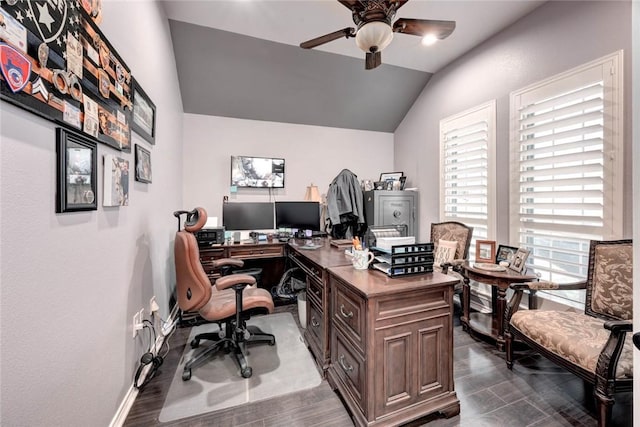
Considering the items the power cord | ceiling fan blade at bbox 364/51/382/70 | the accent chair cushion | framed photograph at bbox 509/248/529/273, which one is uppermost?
ceiling fan blade at bbox 364/51/382/70

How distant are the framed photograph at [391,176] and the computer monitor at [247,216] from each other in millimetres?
1964

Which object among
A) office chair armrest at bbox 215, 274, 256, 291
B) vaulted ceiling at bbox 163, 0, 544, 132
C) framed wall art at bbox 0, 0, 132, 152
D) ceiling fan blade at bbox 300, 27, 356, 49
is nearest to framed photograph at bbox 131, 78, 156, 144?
framed wall art at bbox 0, 0, 132, 152

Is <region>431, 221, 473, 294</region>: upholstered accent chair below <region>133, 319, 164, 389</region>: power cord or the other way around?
the other way around

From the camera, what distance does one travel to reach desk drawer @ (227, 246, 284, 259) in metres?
2.93

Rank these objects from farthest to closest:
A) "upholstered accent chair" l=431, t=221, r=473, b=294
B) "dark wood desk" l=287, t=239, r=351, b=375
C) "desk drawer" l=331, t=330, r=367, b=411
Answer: "upholstered accent chair" l=431, t=221, r=473, b=294
"dark wood desk" l=287, t=239, r=351, b=375
"desk drawer" l=331, t=330, r=367, b=411

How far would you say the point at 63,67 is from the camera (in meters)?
0.99

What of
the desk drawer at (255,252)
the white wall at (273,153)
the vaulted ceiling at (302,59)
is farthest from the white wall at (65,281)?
the white wall at (273,153)

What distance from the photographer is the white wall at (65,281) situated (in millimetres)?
771

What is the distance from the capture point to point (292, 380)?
1.82 metres

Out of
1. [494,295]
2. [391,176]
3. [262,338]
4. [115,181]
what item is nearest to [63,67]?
[115,181]

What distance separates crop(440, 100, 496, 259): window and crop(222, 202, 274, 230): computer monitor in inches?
96.4

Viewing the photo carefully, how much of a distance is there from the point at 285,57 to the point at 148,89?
5.42 feet

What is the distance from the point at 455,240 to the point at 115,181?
10.8ft

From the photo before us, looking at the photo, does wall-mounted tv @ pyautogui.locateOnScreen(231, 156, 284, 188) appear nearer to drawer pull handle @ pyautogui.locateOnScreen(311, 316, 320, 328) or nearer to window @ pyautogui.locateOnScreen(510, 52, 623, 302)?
drawer pull handle @ pyautogui.locateOnScreen(311, 316, 320, 328)
